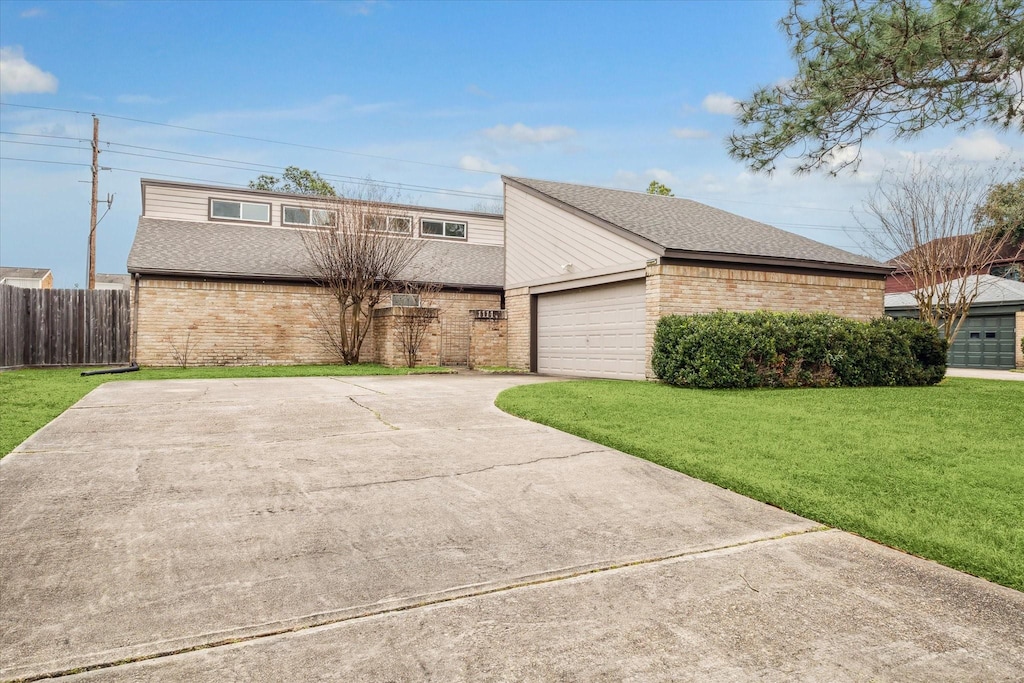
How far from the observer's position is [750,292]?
13.7 m

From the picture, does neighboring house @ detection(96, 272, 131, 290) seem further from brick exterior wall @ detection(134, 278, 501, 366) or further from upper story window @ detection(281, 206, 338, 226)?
brick exterior wall @ detection(134, 278, 501, 366)

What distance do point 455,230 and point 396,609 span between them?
70.1 feet

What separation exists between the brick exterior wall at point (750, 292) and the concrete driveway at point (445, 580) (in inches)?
315

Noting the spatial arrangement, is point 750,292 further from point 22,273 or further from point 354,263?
point 22,273

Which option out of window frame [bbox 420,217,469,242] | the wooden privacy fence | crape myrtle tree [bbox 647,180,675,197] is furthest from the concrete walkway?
the wooden privacy fence

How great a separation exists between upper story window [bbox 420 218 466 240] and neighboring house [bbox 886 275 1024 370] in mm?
17319

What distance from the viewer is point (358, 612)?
2.74m

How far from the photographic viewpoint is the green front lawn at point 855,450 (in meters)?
3.76

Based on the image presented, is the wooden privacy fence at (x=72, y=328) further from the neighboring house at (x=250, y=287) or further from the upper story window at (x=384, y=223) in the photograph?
the upper story window at (x=384, y=223)

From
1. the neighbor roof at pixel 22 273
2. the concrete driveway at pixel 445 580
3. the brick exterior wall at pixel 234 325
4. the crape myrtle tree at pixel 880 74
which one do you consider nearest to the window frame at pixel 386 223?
the brick exterior wall at pixel 234 325

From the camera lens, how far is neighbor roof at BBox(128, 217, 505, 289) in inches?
682

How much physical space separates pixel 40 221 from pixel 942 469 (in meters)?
26.7

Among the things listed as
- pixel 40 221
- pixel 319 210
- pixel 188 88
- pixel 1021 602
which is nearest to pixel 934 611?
pixel 1021 602

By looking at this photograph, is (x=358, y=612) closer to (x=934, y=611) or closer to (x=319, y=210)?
(x=934, y=611)
